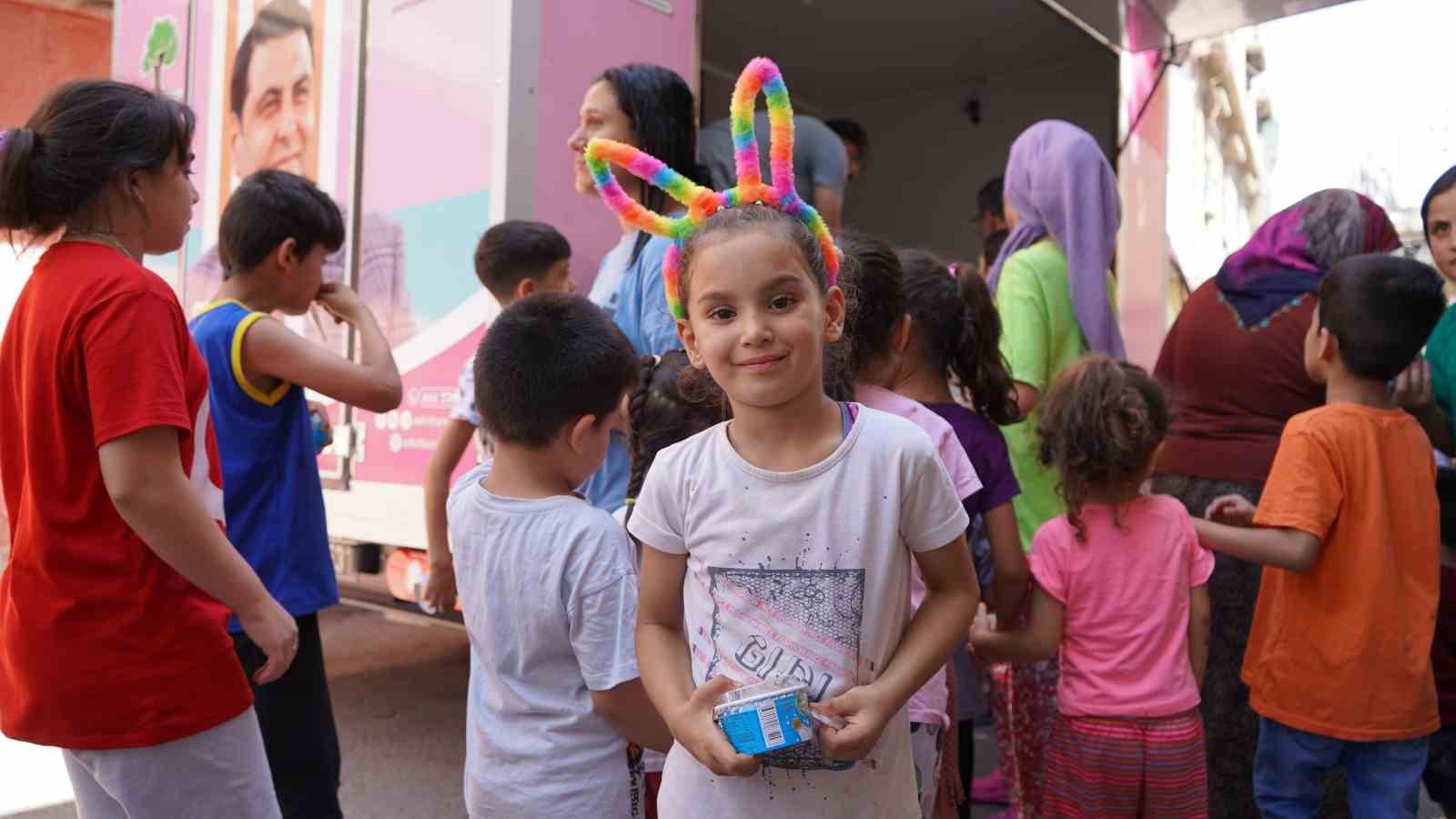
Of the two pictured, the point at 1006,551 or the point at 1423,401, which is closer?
the point at 1006,551

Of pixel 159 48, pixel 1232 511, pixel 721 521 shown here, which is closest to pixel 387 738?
pixel 159 48

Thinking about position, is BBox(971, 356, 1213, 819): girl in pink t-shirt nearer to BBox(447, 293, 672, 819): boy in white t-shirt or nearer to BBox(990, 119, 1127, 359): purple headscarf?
BBox(990, 119, 1127, 359): purple headscarf

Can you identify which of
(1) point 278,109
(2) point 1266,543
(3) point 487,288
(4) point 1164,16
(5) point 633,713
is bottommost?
(5) point 633,713

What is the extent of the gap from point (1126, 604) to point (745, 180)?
1.24m

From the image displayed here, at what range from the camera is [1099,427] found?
86.4 inches

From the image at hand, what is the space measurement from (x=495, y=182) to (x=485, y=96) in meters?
0.26

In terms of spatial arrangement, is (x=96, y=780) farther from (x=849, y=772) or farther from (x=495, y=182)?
(x=495, y=182)

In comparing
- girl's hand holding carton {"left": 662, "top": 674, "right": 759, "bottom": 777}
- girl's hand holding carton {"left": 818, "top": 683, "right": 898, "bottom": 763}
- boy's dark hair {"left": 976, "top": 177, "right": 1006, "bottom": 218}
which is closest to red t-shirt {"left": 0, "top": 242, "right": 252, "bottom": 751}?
girl's hand holding carton {"left": 662, "top": 674, "right": 759, "bottom": 777}

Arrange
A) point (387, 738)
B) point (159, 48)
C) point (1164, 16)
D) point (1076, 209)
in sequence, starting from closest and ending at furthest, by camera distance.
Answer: point (1076, 209) → point (387, 738) → point (1164, 16) → point (159, 48)

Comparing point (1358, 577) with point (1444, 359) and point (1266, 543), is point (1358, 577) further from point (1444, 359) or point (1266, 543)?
point (1444, 359)

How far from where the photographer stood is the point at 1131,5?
13.6 ft

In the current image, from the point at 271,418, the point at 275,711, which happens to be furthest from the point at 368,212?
the point at 275,711

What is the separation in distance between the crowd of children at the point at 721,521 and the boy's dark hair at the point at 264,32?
1.49 meters

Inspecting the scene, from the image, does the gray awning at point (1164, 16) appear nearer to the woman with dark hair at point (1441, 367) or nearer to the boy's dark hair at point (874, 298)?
the woman with dark hair at point (1441, 367)
